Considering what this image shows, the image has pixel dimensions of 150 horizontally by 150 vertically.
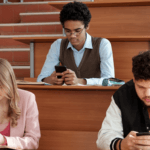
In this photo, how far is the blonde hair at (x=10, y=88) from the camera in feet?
3.37

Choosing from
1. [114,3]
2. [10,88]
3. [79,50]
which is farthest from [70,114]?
[114,3]

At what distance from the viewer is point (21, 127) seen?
111cm

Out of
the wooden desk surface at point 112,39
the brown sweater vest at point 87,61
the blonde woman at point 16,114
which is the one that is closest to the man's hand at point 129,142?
the blonde woman at point 16,114

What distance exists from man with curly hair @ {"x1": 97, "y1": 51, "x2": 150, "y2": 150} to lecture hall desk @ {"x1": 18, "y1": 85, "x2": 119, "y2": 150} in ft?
1.03

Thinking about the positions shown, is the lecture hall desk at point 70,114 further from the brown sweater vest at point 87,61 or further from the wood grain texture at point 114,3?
the wood grain texture at point 114,3

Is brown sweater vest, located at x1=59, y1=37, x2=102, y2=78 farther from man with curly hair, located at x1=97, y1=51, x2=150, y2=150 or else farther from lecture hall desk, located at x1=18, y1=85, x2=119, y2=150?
man with curly hair, located at x1=97, y1=51, x2=150, y2=150

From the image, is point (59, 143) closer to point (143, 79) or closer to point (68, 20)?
point (143, 79)

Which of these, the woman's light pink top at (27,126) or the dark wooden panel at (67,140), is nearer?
the woman's light pink top at (27,126)

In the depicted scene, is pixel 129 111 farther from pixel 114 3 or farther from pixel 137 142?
pixel 114 3

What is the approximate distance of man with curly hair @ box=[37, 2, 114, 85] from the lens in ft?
5.87

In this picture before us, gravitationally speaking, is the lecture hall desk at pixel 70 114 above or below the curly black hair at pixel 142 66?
below

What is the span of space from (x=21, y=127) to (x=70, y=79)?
46 centimetres

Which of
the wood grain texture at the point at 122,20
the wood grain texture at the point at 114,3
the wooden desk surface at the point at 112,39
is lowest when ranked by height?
the wooden desk surface at the point at 112,39

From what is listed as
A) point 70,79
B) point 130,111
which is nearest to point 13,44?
point 70,79
